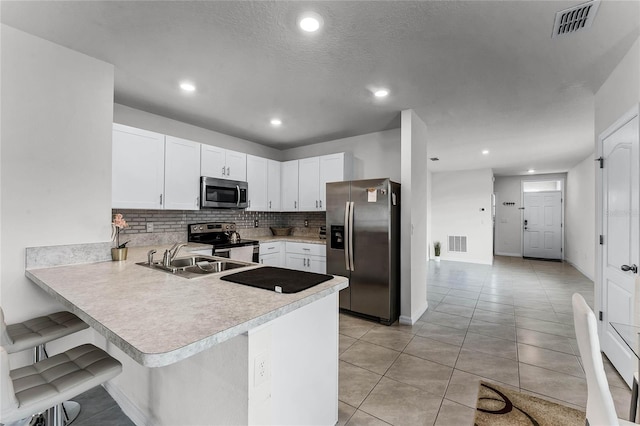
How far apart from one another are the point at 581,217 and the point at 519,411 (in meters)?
6.90

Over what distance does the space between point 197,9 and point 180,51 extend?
1.85 ft

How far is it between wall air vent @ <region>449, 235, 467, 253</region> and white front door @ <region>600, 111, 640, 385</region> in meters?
5.49

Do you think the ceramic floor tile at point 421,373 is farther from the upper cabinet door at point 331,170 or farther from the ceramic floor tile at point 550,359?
the upper cabinet door at point 331,170

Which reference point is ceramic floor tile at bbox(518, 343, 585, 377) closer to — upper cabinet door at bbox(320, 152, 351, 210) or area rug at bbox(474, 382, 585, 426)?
area rug at bbox(474, 382, 585, 426)

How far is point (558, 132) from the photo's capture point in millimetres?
4305

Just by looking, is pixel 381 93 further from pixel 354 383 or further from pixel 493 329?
pixel 493 329

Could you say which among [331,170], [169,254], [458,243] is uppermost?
[331,170]

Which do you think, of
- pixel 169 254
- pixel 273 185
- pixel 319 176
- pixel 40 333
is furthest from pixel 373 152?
pixel 40 333

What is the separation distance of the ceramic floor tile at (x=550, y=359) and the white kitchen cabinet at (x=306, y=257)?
2.38 m

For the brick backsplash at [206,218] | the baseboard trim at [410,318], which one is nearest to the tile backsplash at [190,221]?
the brick backsplash at [206,218]

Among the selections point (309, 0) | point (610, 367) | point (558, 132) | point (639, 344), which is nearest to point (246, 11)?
point (309, 0)

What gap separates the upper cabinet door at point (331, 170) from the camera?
4.29 metres

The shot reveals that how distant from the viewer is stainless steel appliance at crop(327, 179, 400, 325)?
133 inches

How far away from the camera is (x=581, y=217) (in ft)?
21.9
